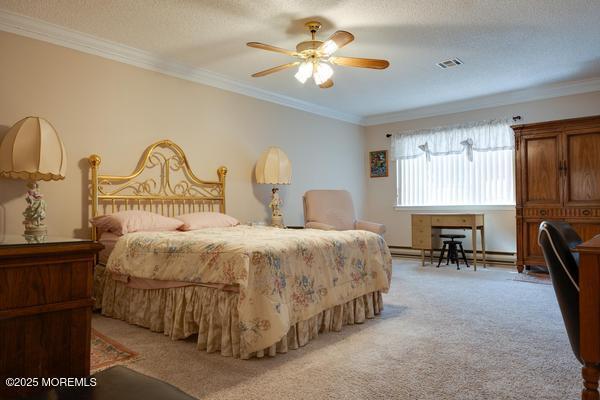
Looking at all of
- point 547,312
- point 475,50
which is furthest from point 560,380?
point 475,50

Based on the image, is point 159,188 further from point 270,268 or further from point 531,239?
point 531,239

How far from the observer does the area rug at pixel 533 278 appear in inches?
173

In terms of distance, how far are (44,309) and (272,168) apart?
148 inches

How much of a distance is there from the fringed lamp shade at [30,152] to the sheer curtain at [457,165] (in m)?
5.04

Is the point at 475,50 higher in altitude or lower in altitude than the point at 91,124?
higher

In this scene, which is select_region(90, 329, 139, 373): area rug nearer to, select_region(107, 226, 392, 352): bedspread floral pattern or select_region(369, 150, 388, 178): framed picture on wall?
select_region(107, 226, 392, 352): bedspread floral pattern

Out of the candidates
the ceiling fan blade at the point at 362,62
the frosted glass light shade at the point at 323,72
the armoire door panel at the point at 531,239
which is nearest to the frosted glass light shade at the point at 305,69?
the frosted glass light shade at the point at 323,72

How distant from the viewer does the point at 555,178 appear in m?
4.75

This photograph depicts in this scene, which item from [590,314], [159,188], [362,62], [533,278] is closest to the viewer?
[590,314]

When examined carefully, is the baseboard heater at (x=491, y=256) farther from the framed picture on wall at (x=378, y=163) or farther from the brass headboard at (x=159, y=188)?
the brass headboard at (x=159, y=188)

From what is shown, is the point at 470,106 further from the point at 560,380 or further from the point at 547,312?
the point at 560,380

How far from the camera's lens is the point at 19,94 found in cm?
316

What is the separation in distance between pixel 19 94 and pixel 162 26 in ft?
4.10

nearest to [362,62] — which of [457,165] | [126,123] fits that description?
[126,123]
